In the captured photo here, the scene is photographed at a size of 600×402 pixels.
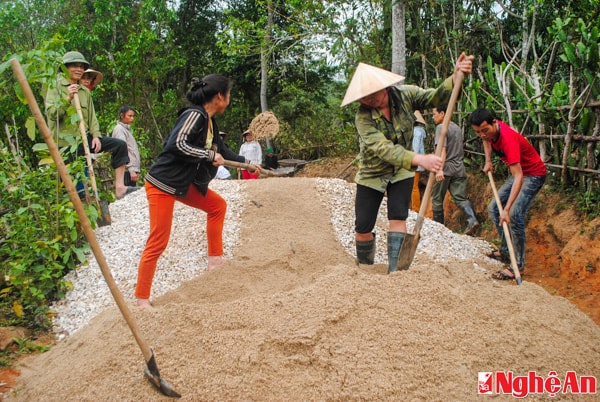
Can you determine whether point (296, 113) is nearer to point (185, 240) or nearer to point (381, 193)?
point (185, 240)

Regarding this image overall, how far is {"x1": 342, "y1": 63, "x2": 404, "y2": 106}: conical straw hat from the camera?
283 cm

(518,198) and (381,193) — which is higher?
(381,193)

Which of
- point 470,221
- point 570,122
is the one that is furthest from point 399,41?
point 570,122

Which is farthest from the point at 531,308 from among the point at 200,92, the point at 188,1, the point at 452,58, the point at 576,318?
the point at 188,1

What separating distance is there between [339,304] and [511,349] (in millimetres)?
819

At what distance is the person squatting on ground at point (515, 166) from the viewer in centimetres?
363

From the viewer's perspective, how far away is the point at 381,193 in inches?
128

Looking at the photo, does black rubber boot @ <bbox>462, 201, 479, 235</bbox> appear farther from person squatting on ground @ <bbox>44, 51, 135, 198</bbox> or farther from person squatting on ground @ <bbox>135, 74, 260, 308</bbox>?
person squatting on ground @ <bbox>44, 51, 135, 198</bbox>

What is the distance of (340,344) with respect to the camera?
81.3 inches

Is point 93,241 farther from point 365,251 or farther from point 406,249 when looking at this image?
point 365,251

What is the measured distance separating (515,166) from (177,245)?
308 cm

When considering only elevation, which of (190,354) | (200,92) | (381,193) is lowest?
(190,354)

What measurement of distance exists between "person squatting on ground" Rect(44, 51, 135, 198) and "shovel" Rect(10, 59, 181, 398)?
6.14ft

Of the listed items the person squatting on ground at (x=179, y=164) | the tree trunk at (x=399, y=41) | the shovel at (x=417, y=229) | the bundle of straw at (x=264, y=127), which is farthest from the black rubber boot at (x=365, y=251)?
the bundle of straw at (x=264, y=127)
